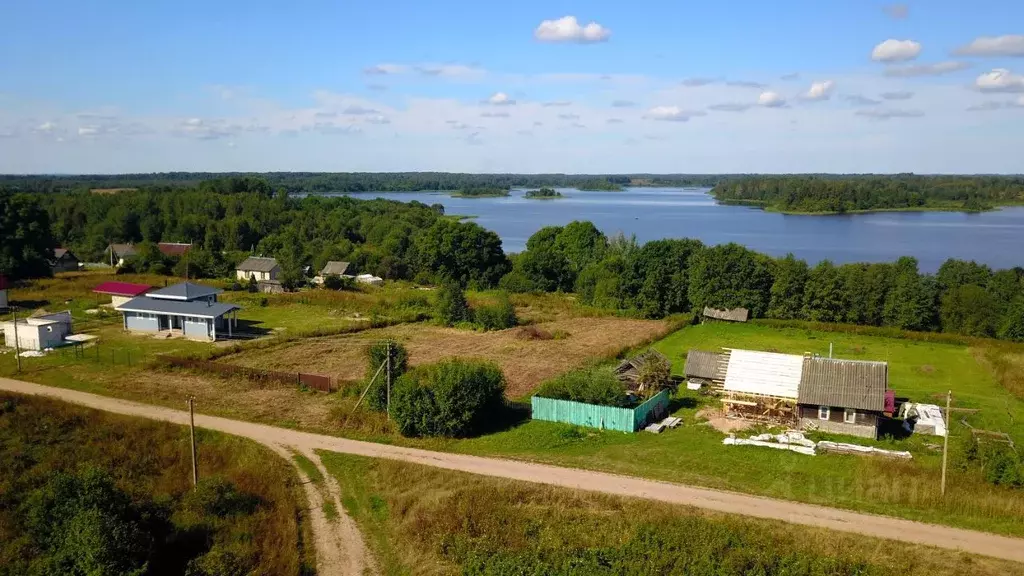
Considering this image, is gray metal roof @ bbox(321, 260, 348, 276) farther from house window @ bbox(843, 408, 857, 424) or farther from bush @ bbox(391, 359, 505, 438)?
house window @ bbox(843, 408, 857, 424)

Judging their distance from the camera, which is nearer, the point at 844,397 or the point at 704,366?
the point at 844,397

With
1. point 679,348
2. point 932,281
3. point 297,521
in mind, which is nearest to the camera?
point 297,521

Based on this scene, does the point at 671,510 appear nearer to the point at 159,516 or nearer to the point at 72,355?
the point at 159,516

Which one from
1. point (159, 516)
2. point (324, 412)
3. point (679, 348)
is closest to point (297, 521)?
A: point (159, 516)

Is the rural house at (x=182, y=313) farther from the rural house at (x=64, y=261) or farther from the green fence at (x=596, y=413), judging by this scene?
the rural house at (x=64, y=261)

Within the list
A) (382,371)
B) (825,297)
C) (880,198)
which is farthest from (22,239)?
(880,198)

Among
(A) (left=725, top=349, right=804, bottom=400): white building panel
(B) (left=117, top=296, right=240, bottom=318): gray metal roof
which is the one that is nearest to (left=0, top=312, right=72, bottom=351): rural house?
(B) (left=117, top=296, right=240, bottom=318): gray metal roof

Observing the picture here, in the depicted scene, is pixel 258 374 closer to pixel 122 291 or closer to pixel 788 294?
pixel 122 291

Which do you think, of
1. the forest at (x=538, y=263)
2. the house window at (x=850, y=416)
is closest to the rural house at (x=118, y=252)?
the forest at (x=538, y=263)
